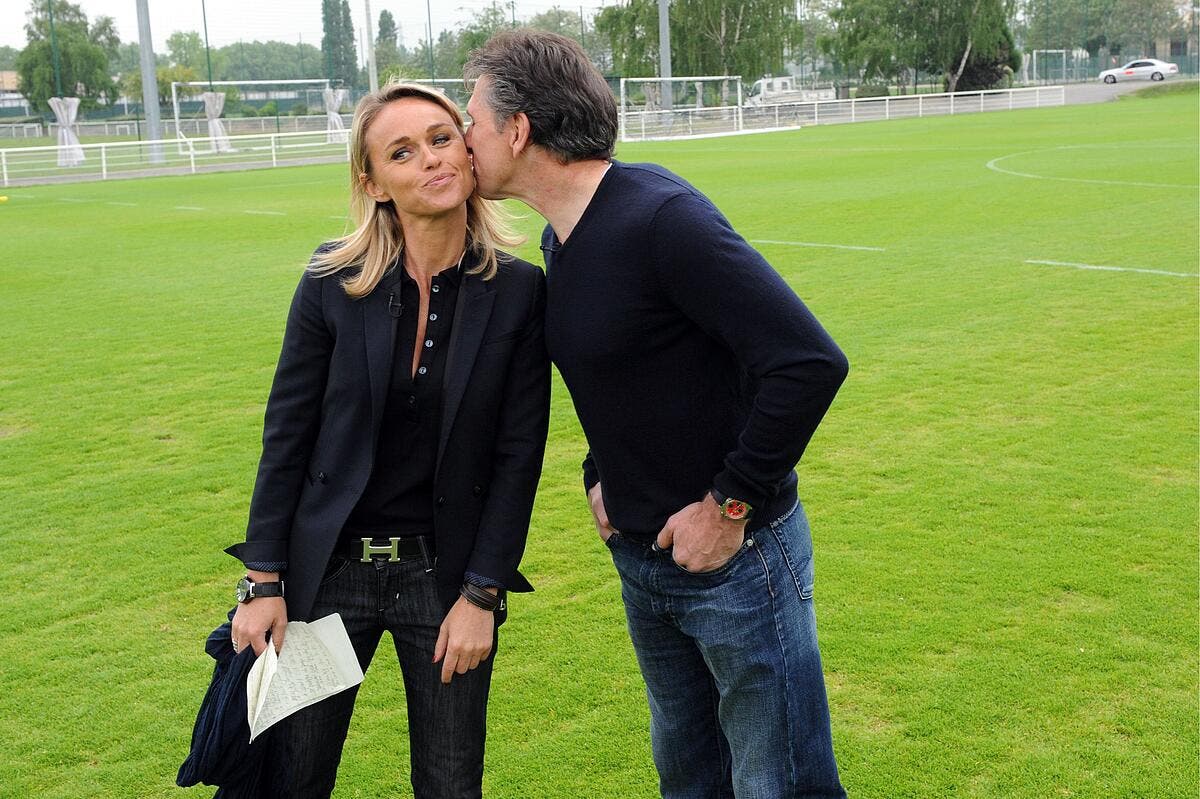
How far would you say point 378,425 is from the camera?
269 centimetres

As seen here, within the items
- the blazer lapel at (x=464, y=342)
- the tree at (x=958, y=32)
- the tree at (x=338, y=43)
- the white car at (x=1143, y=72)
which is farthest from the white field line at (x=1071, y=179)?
the white car at (x=1143, y=72)

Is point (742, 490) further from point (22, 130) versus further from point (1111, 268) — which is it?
point (22, 130)

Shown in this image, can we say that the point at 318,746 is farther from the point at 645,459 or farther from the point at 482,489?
the point at 645,459

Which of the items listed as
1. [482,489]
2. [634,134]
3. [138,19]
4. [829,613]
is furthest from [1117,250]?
[634,134]

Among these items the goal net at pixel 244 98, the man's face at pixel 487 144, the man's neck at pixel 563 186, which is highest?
the goal net at pixel 244 98

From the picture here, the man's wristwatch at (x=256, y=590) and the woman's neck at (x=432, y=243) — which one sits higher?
the woman's neck at (x=432, y=243)

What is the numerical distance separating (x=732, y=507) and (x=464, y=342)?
2.28ft

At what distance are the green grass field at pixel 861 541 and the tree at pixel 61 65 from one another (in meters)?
35.5

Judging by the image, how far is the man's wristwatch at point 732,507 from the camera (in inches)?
94.2

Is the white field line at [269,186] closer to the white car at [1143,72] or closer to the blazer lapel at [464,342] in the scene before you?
the blazer lapel at [464,342]

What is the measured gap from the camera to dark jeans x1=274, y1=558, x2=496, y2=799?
111 inches

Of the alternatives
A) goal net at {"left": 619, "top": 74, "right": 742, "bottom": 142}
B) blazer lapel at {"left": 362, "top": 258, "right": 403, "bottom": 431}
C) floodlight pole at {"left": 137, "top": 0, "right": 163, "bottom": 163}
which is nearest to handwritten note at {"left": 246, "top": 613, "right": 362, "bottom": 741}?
blazer lapel at {"left": 362, "top": 258, "right": 403, "bottom": 431}

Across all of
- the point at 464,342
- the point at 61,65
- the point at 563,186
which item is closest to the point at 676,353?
the point at 563,186

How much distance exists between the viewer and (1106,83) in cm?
7269
